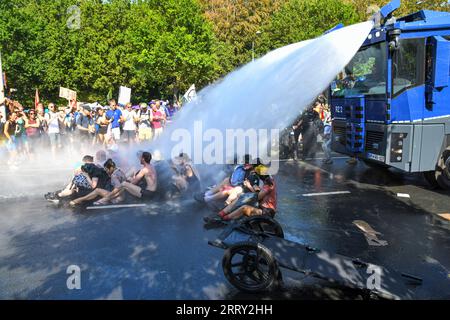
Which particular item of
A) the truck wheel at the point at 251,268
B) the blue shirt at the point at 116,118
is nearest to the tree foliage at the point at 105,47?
the blue shirt at the point at 116,118

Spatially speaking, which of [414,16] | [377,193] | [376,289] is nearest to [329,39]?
[414,16]

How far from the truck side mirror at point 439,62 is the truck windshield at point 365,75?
90 centimetres

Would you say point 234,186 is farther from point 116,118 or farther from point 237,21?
point 237,21

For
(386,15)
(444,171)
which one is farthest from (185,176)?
(444,171)

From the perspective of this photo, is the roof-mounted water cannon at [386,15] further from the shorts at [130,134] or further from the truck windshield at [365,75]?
the shorts at [130,134]

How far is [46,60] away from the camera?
3338 cm

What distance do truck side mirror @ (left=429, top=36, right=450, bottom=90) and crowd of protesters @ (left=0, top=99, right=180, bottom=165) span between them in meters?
9.28

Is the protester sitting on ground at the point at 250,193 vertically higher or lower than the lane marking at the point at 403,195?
higher

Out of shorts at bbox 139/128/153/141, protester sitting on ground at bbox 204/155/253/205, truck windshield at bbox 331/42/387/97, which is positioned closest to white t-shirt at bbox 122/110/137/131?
shorts at bbox 139/128/153/141

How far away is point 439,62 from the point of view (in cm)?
789

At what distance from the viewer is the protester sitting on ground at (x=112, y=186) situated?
317 inches

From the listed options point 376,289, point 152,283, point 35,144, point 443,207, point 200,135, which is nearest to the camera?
point 376,289

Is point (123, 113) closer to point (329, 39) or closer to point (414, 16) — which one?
point (329, 39)

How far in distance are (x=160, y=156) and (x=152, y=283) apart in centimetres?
578
